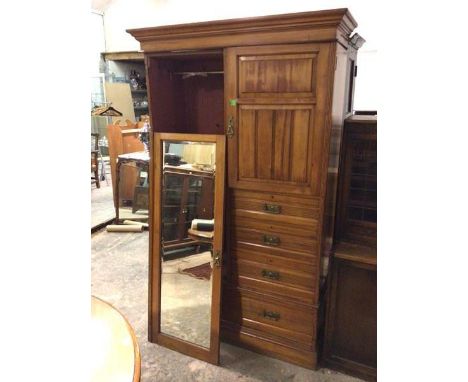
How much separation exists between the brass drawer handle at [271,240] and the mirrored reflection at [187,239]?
0.31m

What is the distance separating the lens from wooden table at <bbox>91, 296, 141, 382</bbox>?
2.69ft

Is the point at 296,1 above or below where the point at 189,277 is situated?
above

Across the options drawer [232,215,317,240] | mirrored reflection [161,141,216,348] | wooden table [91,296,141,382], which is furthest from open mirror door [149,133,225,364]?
wooden table [91,296,141,382]

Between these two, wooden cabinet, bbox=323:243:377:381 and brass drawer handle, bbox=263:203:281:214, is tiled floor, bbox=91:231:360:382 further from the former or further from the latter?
brass drawer handle, bbox=263:203:281:214

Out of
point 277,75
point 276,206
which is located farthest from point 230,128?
point 276,206

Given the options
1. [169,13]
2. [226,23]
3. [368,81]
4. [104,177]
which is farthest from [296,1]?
[104,177]

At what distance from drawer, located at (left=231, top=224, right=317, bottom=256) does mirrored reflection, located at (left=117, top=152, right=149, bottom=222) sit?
2.24 m

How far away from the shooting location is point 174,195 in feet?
7.06

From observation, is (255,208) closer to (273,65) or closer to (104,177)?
(273,65)

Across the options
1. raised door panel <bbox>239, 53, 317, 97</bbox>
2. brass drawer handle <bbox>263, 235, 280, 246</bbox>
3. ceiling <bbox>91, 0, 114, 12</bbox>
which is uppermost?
ceiling <bbox>91, 0, 114, 12</bbox>

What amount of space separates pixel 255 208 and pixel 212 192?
267 mm

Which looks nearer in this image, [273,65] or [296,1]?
[273,65]

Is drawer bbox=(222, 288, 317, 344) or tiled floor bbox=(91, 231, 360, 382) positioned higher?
drawer bbox=(222, 288, 317, 344)
